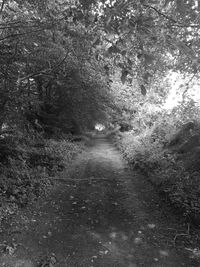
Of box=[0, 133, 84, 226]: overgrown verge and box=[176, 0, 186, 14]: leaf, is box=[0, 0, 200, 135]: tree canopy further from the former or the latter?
box=[0, 133, 84, 226]: overgrown verge

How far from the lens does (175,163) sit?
8.88m

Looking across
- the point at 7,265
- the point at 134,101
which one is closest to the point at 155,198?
the point at 7,265

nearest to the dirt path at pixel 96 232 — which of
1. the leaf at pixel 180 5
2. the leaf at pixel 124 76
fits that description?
the leaf at pixel 124 76

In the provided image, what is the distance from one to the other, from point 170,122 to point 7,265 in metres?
10.8

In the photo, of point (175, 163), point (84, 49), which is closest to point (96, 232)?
point (175, 163)

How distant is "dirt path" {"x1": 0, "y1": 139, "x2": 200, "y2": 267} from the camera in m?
4.49

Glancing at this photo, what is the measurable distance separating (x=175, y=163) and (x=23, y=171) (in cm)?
504

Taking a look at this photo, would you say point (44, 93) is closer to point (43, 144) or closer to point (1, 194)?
point (43, 144)

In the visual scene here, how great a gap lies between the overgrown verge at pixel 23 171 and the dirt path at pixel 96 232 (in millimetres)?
373

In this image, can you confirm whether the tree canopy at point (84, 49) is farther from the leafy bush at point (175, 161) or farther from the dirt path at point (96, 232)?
the dirt path at point (96, 232)

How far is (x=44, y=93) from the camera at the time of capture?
53.1 ft

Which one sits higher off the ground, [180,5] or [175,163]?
[180,5]

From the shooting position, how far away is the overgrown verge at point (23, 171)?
654cm

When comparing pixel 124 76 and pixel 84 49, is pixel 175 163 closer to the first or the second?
pixel 84 49
